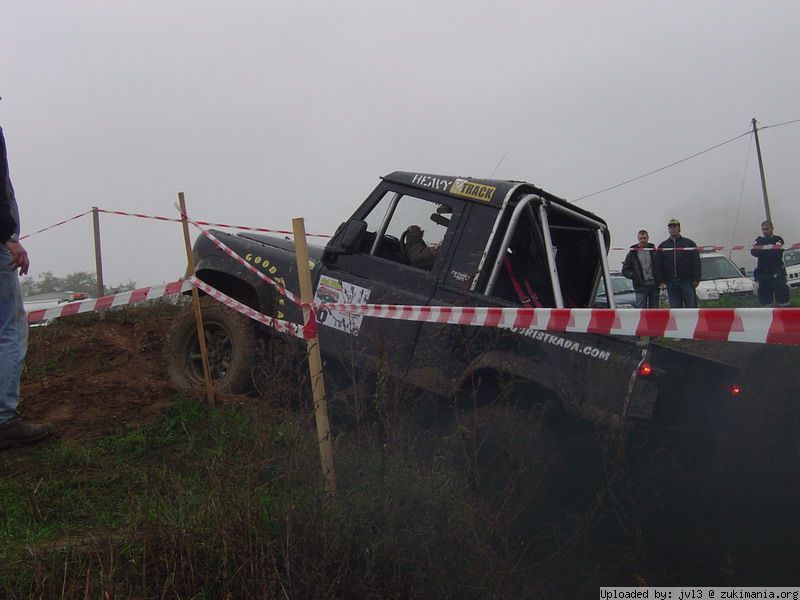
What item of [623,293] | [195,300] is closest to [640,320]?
[195,300]

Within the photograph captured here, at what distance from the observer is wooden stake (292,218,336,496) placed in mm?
3201

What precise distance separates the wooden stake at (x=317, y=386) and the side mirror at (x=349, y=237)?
1518mm

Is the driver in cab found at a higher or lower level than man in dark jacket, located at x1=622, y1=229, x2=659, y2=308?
higher

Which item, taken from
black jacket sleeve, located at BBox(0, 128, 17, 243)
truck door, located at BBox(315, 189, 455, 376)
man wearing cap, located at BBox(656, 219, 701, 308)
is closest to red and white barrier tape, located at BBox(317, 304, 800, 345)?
truck door, located at BBox(315, 189, 455, 376)

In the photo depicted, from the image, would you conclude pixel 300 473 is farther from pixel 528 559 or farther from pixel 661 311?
pixel 661 311

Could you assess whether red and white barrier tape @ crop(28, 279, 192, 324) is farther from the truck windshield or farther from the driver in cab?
the truck windshield

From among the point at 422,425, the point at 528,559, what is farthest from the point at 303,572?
the point at 422,425

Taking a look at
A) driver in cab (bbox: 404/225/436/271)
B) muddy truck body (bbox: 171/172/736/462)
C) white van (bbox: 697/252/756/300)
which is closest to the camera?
muddy truck body (bbox: 171/172/736/462)

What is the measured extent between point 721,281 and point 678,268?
18.8ft

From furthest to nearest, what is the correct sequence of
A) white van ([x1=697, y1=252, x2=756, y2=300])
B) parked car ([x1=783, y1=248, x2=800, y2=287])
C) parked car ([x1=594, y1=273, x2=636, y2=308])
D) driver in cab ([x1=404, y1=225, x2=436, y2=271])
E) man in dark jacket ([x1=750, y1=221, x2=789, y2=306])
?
parked car ([x1=783, y1=248, x2=800, y2=287]), white van ([x1=697, y1=252, x2=756, y2=300]), parked car ([x1=594, y1=273, x2=636, y2=308]), man in dark jacket ([x1=750, y1=221, x2=789, y2=306]), driver in cab ([x1=404, y1=225, x2=436, y2=271])

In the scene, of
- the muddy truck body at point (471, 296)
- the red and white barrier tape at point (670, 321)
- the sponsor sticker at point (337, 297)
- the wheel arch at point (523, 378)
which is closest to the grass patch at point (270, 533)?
the muddy truck body at point (471, 296)

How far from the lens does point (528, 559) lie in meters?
2.91

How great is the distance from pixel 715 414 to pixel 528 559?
160 cm

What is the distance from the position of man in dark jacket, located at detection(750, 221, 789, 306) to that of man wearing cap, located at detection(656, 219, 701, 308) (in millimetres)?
1285
